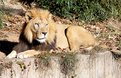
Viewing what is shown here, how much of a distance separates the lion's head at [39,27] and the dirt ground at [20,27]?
3.90ft

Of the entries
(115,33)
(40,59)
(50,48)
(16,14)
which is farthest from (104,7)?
(40,59)

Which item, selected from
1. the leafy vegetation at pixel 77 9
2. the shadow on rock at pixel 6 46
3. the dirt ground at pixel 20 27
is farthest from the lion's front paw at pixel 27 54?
the leafy vegetation at pixel 77 9

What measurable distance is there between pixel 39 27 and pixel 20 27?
2.72 meters

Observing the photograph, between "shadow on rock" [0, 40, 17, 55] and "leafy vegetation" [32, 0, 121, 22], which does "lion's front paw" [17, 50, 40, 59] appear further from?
"leafy vegetation" [32, 0, 121, 22]

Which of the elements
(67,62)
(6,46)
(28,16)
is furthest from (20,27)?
(67,62)

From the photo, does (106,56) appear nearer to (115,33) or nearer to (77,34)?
(77,34)

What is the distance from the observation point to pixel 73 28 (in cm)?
818

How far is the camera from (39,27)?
22.9 ft

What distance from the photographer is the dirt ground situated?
A: 9.01 metres

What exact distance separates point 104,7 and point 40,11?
4.48m

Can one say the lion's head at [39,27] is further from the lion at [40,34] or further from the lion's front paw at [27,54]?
the lion's front paw at [27,54]

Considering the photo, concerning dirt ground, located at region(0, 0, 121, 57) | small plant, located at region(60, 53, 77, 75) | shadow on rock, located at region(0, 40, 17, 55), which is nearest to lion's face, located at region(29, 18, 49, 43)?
small plant, located at region(60, 53, 77, 75)

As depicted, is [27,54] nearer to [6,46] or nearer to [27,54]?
[27,54]

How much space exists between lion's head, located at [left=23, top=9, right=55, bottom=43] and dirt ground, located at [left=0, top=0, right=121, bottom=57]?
3.90 feet
